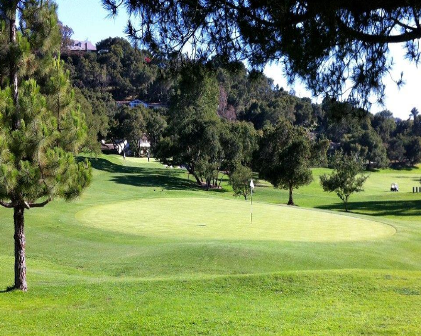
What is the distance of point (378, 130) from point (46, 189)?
10986 centimetres

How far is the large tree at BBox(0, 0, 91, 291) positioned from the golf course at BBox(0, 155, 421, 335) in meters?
Result: 2.35

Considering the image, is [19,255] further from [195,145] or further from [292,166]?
[195,145]

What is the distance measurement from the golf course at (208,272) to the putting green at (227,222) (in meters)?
0.07

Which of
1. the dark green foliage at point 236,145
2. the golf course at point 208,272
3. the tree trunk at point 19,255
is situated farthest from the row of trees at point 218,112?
the tree trunk at point 19,255

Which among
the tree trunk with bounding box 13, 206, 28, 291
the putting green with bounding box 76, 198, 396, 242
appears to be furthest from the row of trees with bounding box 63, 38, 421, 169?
the tree trunk with bounding box 13, 206, 28, 291

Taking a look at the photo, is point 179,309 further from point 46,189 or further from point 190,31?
point 190,31

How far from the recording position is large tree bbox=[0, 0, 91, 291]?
9.70 metres

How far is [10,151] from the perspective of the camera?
9.61 metres

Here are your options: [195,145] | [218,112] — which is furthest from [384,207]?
[218,112]

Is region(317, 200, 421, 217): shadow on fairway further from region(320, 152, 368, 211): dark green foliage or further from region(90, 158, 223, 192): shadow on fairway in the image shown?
region(90, 158, 223, 192): shadow on fairway

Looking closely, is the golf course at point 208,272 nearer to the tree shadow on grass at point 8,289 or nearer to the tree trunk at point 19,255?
the tree shadow on grass at point 8,289

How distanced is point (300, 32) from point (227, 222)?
17.8m

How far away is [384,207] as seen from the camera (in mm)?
44094

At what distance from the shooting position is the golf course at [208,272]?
809cm
